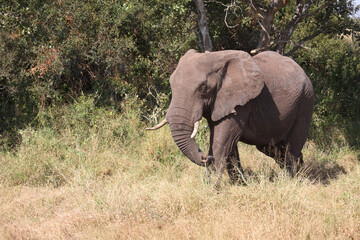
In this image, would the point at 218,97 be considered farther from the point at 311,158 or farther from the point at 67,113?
the point at 67,113

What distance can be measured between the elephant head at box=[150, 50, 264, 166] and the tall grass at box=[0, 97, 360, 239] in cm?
65

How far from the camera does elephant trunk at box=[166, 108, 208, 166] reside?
4938 millimetres

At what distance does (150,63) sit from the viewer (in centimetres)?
1024

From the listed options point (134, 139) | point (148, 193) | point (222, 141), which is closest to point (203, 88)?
point (222, 141)

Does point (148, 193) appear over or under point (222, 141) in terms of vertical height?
under

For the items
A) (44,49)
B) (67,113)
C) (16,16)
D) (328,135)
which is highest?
(16,16)

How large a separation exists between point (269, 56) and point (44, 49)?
5339 mm

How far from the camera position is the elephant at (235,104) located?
497cm

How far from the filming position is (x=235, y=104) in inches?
203

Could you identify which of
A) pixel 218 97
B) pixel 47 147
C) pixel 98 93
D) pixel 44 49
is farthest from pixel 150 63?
pixel 218 97

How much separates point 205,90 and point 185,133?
547 millimetres

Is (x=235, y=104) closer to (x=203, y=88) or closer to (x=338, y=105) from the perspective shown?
(x=203, y=88)

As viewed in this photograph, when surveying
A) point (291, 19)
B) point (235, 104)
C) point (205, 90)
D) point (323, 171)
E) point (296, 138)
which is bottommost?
point (323, 171)

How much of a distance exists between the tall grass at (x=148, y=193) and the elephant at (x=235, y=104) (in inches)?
18.2
